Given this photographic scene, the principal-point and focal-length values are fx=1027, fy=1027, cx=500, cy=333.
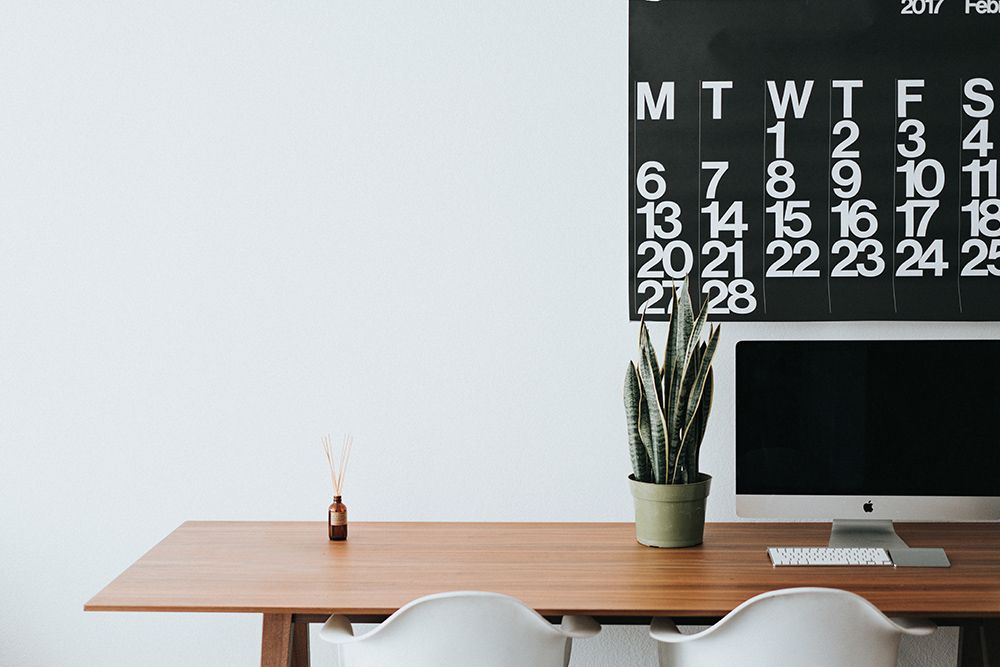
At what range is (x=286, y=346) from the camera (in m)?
2.70

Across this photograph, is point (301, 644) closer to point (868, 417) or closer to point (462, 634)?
point (462, 634)

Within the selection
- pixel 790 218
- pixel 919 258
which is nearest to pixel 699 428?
pixel 790 218

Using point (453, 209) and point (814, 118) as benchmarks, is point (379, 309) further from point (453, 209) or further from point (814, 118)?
point (814, 118)

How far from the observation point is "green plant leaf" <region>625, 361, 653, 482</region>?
7.62ft

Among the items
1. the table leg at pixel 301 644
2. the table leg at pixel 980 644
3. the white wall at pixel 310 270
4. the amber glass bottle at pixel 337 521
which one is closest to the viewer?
the table leg at pixel 980 644

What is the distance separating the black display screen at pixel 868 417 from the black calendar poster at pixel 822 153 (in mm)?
325

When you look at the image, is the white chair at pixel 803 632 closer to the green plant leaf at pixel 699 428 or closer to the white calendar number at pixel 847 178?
the green plant leaf at pixel 699 428

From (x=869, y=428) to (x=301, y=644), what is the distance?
135cm

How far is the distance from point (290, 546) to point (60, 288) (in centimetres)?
99

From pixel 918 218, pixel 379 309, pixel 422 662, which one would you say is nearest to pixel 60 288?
pixel 379 309

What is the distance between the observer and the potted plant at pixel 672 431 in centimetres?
227

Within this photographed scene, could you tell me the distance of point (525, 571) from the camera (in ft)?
7.00

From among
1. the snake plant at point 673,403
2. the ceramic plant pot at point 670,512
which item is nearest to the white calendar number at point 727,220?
the snake plant at point 673,403

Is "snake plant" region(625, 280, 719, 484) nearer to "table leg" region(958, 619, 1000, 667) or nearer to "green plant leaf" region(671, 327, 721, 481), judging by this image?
"green plant leaf" region(671, 327, 721, 481)
